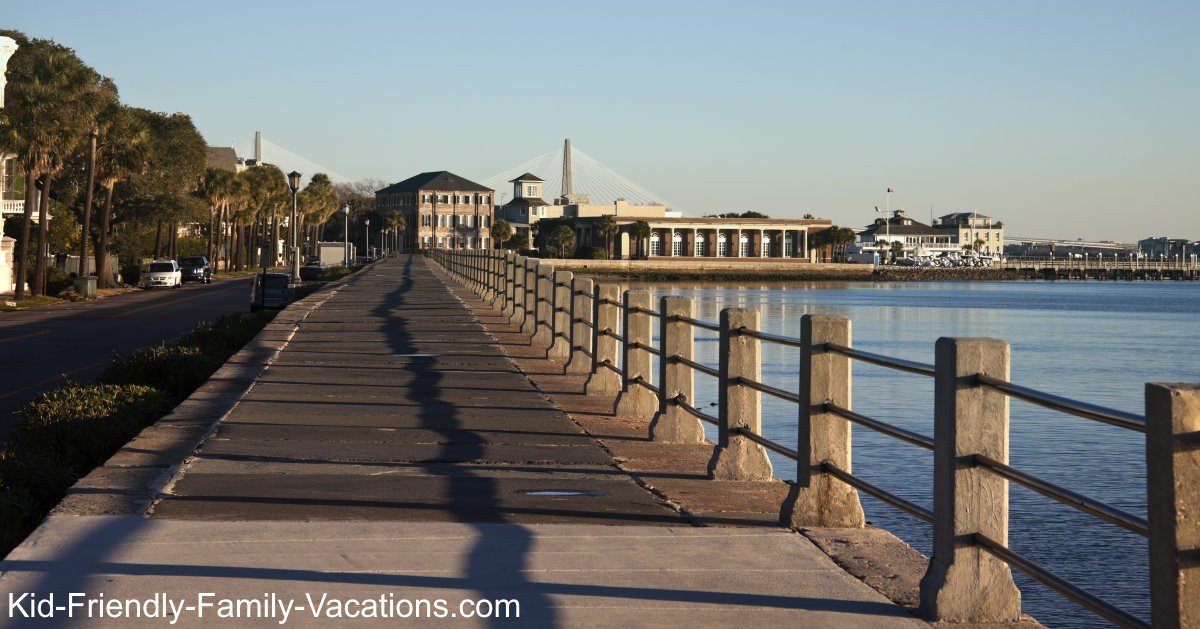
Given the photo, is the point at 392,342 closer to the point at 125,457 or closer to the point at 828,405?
the point at 125,457

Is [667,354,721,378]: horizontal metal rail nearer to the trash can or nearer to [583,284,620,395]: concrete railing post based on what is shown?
[583,284,620,395]: concrete railing post

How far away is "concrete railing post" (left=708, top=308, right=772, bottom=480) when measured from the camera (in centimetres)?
1009

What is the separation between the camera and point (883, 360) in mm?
7629

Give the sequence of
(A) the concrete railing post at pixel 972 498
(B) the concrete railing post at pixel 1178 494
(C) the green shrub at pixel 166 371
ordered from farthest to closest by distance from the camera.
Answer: (C) the green shrub at pixel 166 371 < (A) the concrete railing post at pixel 972 498 < (B) the concrete railing post at pixel 1178 494

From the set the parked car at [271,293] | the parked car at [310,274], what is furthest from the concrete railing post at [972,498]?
the parked car at [310,274]

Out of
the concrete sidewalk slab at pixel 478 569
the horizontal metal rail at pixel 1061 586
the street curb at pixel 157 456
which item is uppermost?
the horizontal metal rail at pixel 1061 586

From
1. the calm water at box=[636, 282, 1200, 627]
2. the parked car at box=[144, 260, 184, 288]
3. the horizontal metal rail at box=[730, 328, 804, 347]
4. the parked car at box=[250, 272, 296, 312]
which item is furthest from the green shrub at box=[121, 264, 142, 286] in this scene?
the horizontal metal rail at box=[730, 328, 804, 347]

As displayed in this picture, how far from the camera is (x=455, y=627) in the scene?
595 centimetres

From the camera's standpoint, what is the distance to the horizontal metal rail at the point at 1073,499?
201 inches

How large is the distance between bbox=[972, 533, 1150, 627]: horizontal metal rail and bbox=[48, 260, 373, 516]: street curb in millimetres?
4755

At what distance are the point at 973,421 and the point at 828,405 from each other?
76.3 inches

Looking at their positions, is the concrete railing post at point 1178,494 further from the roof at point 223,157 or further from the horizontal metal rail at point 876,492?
the roof at point 223,157

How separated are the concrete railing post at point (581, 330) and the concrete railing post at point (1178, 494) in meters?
13.0

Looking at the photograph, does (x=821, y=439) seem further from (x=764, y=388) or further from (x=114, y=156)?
(x=114, y=156)
